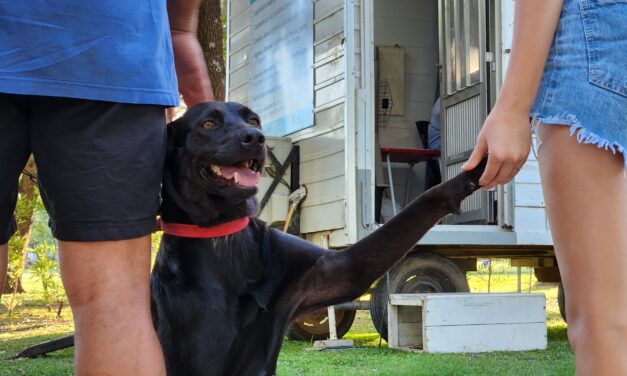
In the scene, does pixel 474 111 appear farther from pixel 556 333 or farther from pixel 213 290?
pixel 213 290

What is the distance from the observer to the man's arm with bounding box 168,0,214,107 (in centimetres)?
251

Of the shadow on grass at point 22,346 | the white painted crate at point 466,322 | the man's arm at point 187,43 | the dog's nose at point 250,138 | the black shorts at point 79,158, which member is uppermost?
the man's arm at point 187,43

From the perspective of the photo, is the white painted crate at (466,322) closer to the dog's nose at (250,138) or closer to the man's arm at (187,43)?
the dog's nose at (250,138)

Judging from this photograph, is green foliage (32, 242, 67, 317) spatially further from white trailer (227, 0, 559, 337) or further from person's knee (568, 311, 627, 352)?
person's knee (568, 311, 627, 352)

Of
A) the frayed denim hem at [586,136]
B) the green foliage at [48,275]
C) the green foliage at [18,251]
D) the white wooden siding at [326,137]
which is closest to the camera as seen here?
the frayed denim hem at [586,136]

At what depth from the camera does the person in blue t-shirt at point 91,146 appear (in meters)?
1.67

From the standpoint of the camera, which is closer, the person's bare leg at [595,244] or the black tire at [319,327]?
the person's bare leg at [595,244]

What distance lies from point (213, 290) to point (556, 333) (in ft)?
19.9

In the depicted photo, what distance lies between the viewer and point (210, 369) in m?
2.49

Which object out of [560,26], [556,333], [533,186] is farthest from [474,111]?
[560,26]

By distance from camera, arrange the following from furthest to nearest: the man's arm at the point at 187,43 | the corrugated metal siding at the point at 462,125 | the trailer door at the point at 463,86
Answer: the corrugated metal siding at the point at 462,125 → the trailer door at the point at 463,86 → the man's arm at the point at 187,43

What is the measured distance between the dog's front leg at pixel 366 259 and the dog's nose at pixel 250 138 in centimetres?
43

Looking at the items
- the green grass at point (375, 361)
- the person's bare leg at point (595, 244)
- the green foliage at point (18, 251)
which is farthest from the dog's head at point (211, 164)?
the green foliage at point (18, 251)

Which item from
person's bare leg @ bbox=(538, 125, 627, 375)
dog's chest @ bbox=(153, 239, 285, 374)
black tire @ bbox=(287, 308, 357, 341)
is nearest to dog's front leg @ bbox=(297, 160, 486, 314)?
dog's chest @ bbox=(153, 239, 285, 374)
